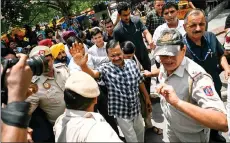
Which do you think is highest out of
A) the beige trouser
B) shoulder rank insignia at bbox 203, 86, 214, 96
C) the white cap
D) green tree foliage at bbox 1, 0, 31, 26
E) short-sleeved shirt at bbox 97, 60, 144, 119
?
green tree foliage at bbox 1, 0, 31, 26

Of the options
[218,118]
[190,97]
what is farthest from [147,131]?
[218,118]

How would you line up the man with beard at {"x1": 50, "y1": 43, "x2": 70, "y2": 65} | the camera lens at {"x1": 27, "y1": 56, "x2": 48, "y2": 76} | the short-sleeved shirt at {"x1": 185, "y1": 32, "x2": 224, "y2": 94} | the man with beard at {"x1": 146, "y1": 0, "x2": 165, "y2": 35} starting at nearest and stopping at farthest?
the camera lens at {"x1": 27, "y1": 56, "x2": 48, "y2": 76}, the short-sleeved shirt at {"x1": 185, "y1": 32, "x2": 224, "y2": 94}, the man with beard at {"x1": 50, "y1": 43, "x2": 70, "y2": 65}, the man with beard at {"x1": 146, "y1": 0, "x2": 165, "y2": 35}

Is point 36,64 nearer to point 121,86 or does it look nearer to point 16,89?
point 16,89

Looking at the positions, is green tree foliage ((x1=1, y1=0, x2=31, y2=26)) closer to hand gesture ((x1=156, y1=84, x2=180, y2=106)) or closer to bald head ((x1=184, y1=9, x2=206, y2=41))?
bald head ((x1=184, y1=9, x2=206, y2=41))

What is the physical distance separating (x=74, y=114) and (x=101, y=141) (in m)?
0.37

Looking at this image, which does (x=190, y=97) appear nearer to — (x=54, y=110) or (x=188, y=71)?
(x=188, y=71)

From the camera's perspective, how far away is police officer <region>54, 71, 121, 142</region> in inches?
58.0

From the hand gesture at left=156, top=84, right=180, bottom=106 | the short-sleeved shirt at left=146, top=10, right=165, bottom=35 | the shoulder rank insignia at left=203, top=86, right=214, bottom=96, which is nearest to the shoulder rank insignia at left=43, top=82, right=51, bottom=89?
the hand gesture at left=156, top=84, right=180, bottom=106

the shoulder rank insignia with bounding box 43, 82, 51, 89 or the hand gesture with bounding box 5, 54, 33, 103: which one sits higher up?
the hand gesture with bounding box 5, 54, 33, 103

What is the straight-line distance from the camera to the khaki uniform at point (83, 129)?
145cm

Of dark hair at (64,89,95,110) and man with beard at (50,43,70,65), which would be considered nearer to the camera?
dark hair at (64,89,95,110)

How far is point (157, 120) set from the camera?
4.33 m

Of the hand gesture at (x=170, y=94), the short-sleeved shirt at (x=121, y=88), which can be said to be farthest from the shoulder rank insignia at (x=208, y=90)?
the short-sleeved shirt at (x=121, y=88)

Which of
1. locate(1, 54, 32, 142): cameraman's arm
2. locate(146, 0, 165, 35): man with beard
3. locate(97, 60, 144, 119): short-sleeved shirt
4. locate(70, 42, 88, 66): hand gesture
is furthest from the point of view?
locate(146, 0, 165, 35): man with beard
